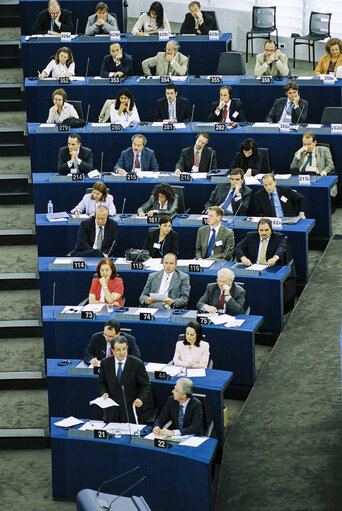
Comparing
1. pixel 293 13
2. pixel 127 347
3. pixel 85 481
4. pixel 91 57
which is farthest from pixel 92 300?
pixel 293 13

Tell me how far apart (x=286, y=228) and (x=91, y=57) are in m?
4.26

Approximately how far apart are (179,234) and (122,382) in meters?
2.45

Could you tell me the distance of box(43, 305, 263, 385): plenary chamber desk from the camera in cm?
931

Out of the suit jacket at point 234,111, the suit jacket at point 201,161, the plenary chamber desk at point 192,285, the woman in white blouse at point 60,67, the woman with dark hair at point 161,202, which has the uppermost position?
the woman in white blouse at point 60,67

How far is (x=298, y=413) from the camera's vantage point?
359 inches

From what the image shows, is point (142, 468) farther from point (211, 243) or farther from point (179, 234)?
point (179, 234)

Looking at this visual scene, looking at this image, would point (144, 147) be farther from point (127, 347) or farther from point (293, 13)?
point (293, 13)

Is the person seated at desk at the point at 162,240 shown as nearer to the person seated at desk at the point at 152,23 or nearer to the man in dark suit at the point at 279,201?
the man in dark suit at the point at 279,201

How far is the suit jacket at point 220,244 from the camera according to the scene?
10383 millimetres

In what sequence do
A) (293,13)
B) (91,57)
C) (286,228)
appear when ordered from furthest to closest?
(293,13), (91,57), (286,228)

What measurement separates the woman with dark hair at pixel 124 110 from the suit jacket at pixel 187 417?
463cm

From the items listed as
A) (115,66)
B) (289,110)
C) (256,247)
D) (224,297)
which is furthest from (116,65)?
(224,297)

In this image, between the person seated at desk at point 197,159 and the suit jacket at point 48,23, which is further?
the suit jacket at point 48,23

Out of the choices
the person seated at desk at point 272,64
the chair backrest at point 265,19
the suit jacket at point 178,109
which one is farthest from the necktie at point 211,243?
the chair backrest at point 265,19
